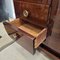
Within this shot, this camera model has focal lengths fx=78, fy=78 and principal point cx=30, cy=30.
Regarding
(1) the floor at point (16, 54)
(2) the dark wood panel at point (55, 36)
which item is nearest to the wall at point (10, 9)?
(1) the floor at point (16, 54)

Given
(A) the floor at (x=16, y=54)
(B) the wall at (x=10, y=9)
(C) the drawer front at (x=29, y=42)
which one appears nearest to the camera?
(C) the drawer front at (x=29, y=42)

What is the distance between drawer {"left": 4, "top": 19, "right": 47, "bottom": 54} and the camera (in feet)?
1.42

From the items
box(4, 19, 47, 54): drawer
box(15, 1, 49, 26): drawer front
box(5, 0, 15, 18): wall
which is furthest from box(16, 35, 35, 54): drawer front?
box(5, 0, 15, 18): wall

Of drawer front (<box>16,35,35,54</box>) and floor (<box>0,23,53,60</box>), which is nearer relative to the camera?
drawer front (<box>16,35,35,54</box>)

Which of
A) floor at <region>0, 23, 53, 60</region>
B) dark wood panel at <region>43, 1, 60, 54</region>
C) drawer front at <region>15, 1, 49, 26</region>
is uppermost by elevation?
drawer front at <region>15, 1, 49, 26</region>

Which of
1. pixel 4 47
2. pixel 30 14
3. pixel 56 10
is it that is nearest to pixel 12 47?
pixel 4 47

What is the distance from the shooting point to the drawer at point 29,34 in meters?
0.43

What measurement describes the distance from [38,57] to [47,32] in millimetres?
261

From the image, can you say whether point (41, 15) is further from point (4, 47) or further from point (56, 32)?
point (4, 47)

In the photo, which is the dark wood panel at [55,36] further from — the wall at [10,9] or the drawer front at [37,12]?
the wall at [10,9]

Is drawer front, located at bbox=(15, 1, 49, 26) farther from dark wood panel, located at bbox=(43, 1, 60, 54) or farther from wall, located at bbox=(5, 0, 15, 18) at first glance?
wall, located at bbox=(5, 0, 15, 18)

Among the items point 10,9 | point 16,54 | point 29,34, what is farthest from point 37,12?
point 10,9

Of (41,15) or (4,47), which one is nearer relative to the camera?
(41,15)

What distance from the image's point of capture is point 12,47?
0.76 meters
